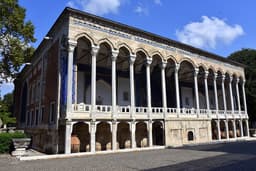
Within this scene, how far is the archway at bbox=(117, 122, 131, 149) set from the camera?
17469 millimetres

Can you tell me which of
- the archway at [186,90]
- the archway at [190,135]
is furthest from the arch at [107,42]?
the archway at [186,90]

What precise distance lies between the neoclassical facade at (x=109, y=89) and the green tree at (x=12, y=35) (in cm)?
208

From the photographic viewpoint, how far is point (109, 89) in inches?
891

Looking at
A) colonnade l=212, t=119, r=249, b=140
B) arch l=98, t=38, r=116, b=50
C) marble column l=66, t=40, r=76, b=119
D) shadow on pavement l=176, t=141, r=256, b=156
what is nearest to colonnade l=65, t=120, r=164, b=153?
marble column l=66, t=40, r=76, b=119

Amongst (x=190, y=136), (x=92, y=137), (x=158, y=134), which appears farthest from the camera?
(x=190, y=136)

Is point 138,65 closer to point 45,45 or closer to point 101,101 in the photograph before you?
point 101,101

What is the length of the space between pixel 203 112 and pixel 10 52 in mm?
19282

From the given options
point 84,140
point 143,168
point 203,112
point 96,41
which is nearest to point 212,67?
point 203,112

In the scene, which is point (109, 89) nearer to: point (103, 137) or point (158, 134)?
point (158, 134)

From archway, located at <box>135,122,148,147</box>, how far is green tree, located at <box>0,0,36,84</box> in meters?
11.3

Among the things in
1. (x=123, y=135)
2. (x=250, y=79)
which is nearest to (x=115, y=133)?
(x=123, y=135)

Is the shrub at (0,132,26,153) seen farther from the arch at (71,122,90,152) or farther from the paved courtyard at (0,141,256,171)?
the arch at (71,122,90,152)

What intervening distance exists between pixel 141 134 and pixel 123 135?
1.97 metres

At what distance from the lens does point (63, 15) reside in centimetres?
1606
